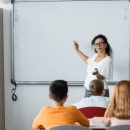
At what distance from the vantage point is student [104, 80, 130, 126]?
8.37 ft

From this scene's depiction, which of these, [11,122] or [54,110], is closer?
[54,110]

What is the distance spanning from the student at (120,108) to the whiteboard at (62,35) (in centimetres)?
209

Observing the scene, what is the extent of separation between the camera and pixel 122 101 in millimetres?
2607

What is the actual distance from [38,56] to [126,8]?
1.44 metres

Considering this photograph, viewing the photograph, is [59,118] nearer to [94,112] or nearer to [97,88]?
[94,112]

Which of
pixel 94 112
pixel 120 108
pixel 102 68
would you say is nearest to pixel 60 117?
pixel 120 108

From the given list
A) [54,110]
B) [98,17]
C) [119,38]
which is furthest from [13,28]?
[54,110]

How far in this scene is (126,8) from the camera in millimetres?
4633

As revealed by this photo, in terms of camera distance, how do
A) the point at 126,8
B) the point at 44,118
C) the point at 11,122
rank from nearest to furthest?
the point at 44,118
the point at 126,8
the point at 11,122

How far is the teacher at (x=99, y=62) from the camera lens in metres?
4.34

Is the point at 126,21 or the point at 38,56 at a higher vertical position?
the point at 126,21

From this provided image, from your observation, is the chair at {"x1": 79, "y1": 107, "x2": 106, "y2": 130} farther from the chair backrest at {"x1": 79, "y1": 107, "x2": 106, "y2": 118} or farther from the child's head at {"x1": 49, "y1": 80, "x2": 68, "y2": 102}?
the child's head at {"x1": 49, "y1": 80, "x2": 68, "y2": 102}

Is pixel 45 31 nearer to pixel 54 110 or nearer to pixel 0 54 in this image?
pixel 0 54

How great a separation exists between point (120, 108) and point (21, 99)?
2585 millimetres
